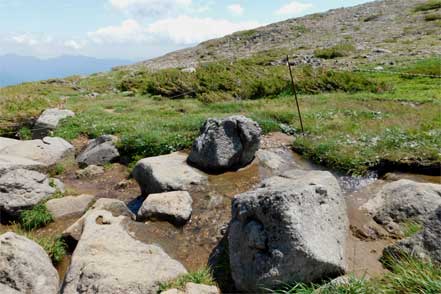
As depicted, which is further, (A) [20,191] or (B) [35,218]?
(A) [20,191]

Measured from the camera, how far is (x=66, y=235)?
9039mm

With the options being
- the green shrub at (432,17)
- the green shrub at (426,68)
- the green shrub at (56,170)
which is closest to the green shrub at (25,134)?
the green shrub at (56,170)

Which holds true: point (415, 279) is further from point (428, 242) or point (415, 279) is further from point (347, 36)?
point (347, 36)

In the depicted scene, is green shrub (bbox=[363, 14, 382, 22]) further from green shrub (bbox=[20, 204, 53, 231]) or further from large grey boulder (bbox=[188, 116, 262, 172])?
green shrub (bbox=[20, 204, 53, 231])

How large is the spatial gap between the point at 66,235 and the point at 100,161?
17.8 ft

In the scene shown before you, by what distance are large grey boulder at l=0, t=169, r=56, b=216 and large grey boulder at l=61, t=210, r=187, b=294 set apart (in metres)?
2.47

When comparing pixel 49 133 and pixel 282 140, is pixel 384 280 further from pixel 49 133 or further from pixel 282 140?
pixel 49 133

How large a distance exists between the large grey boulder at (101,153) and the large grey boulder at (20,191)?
3.20 metres

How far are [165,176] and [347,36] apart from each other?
38.6 meters

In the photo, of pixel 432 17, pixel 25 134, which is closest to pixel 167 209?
pixel 25 134

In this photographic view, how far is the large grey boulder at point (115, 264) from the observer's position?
6656 millimetres

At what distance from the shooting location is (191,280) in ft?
23.3

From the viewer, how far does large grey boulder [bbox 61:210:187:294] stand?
21.8 ft

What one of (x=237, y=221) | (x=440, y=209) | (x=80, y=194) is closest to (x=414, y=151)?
(x=440, y=209)
